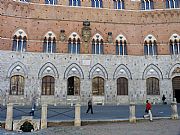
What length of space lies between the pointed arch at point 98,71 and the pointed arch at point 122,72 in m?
1.16

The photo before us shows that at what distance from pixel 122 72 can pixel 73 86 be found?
535 cm

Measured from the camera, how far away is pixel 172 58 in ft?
77.9

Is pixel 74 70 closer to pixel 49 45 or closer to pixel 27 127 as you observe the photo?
pixel 49 45

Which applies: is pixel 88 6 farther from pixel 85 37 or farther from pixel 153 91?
pixel 153 91

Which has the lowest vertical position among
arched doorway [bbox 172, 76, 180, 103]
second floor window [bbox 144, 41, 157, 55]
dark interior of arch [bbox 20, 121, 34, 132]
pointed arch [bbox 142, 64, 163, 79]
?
dark interior of arch [bbox 20, 121, 34, 132]

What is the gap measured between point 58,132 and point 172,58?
1722 centimetres

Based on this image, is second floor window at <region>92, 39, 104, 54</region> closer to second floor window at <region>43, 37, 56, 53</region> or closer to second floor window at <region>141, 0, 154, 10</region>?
second floor window at <region>43, 37, 56, 53</region>

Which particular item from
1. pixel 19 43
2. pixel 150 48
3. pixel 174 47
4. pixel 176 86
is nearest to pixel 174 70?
pixel 176 86

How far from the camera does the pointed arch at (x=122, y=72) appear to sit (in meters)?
23.6

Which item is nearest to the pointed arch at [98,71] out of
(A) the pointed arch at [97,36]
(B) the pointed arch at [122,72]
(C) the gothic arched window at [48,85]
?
(B) the pointed arch at [122,72]

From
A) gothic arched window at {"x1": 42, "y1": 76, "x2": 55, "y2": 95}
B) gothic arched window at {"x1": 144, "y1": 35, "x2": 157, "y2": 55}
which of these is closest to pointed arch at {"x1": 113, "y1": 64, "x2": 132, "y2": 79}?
gothic arched window at {"x1": 144, "y1": 35, "x2": 157, "y2": 55}

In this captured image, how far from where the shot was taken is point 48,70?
74.1ft

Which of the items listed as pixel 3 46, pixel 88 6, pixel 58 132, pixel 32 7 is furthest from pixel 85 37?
pixel 58 132

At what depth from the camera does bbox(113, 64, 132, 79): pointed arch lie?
2358 centimetres
